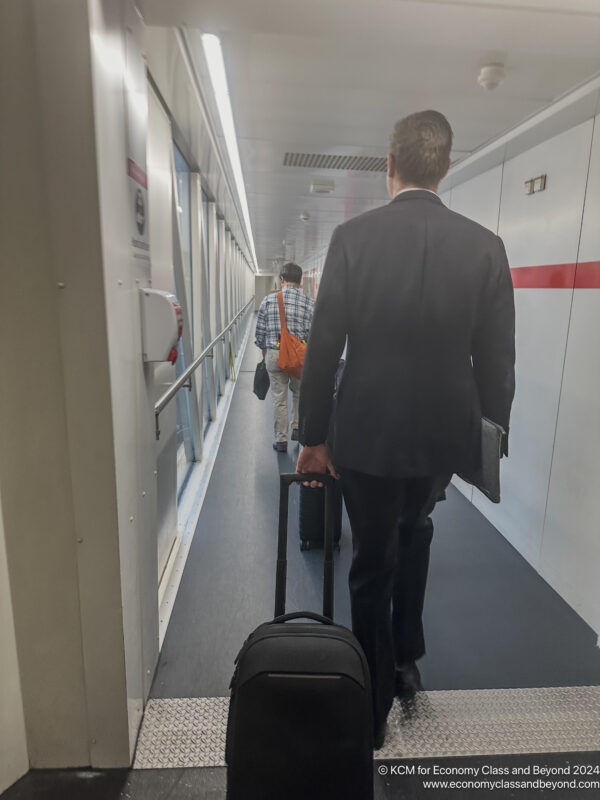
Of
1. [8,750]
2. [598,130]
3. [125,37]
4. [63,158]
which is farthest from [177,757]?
[598,130]

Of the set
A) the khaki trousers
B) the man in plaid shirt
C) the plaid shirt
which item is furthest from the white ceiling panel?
the khaki trousers

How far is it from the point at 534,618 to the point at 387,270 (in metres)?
1.90

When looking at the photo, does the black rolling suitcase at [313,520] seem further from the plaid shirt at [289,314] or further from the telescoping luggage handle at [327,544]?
the plaid shirt at [289,314]

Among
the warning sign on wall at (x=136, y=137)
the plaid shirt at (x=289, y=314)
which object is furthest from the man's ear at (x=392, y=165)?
the plaid shirt at (x=289, y=314)

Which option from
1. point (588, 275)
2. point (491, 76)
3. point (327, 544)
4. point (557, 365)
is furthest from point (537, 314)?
point (327, 544)

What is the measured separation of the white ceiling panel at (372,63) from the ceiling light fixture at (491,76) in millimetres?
40

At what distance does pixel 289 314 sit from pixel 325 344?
8.91 ft

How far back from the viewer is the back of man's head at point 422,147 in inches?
54.2

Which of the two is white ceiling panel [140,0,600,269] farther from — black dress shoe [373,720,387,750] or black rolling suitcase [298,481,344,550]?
black dress shoe [373,720,387,750]

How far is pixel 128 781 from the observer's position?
1.53 m

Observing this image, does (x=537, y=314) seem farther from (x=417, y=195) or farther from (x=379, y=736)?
(x=379, y=736)

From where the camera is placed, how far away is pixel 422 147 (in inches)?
55.0

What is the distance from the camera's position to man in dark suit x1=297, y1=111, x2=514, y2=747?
1.39 meters

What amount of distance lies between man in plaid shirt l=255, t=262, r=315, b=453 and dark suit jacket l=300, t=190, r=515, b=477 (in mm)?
2443
